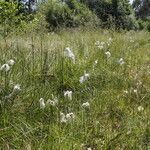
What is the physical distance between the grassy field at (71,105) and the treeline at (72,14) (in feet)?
1.77

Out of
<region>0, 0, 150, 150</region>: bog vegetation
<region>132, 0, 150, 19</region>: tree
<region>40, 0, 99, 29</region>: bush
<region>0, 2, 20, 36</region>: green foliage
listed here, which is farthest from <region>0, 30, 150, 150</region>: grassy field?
<region>132, 0, 150, 19</region>: tree

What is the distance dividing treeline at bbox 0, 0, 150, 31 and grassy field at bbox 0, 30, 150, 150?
0.54 m

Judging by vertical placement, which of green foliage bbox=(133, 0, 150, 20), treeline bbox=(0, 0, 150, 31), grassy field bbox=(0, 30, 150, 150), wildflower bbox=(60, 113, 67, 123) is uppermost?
wildflower bbox=(60, 113, 67, 123)

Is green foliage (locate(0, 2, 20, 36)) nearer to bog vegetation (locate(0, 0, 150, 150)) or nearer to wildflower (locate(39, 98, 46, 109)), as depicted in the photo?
bog vegetation (locate(0, 0, 150, 150))

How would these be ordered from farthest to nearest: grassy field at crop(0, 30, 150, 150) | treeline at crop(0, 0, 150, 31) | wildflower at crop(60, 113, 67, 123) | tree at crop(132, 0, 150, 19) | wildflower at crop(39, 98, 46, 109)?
1. tree at crop(132, 0, 150, 19)
2. treeline at crop(0, 0, 150, 31)
3. wildflower at crop(39, 98, 46, 109)
4. wildflower at crop(60, 113, 67, 123)
5. grassy field at crop(0, 30, 150, 150)

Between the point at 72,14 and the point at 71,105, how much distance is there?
19.8 ft

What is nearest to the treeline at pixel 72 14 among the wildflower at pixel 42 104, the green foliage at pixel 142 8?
the wildflower at pixel 42 104

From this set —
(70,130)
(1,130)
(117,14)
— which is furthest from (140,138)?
(117,14)

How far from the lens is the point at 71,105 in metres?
3.43

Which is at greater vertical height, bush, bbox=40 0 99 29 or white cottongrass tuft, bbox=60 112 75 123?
white cottongrass tuft, bbox=60 112 75 123

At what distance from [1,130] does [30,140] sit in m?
0.21

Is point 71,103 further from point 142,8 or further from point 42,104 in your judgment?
point 142,8

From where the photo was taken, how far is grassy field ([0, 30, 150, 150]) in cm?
290

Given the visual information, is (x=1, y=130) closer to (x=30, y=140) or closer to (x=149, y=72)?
(x=30, y=140)
